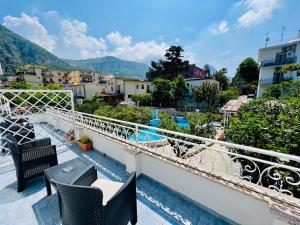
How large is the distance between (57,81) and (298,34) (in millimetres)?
49529

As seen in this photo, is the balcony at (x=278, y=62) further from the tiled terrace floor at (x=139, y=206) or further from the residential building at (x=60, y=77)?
the residential building at (x=60, y=77)

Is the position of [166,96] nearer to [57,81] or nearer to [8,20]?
[8,20]

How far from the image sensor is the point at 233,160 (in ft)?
9.35

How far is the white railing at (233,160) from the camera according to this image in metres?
1.74

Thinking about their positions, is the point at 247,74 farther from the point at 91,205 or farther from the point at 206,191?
the point at 91,205

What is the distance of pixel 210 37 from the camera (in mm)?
10805

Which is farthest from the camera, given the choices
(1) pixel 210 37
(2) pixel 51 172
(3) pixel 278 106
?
(1) pixel 210 37

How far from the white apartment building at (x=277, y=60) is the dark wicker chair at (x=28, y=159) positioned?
21.3 m

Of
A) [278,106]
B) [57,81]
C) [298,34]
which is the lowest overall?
[278,106]

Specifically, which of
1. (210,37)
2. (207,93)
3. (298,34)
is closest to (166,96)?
(207,93)

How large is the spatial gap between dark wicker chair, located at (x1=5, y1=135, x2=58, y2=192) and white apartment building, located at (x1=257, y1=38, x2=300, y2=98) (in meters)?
21.3

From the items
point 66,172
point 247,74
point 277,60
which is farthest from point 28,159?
point 247,74

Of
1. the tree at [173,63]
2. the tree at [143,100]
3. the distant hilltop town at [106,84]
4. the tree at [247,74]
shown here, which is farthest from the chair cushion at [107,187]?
the tree at [247,74]

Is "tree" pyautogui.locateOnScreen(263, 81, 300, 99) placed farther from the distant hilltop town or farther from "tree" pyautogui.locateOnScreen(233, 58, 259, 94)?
"tree" pyautogui.locateOnScreen(233, 58, 259, 94)
